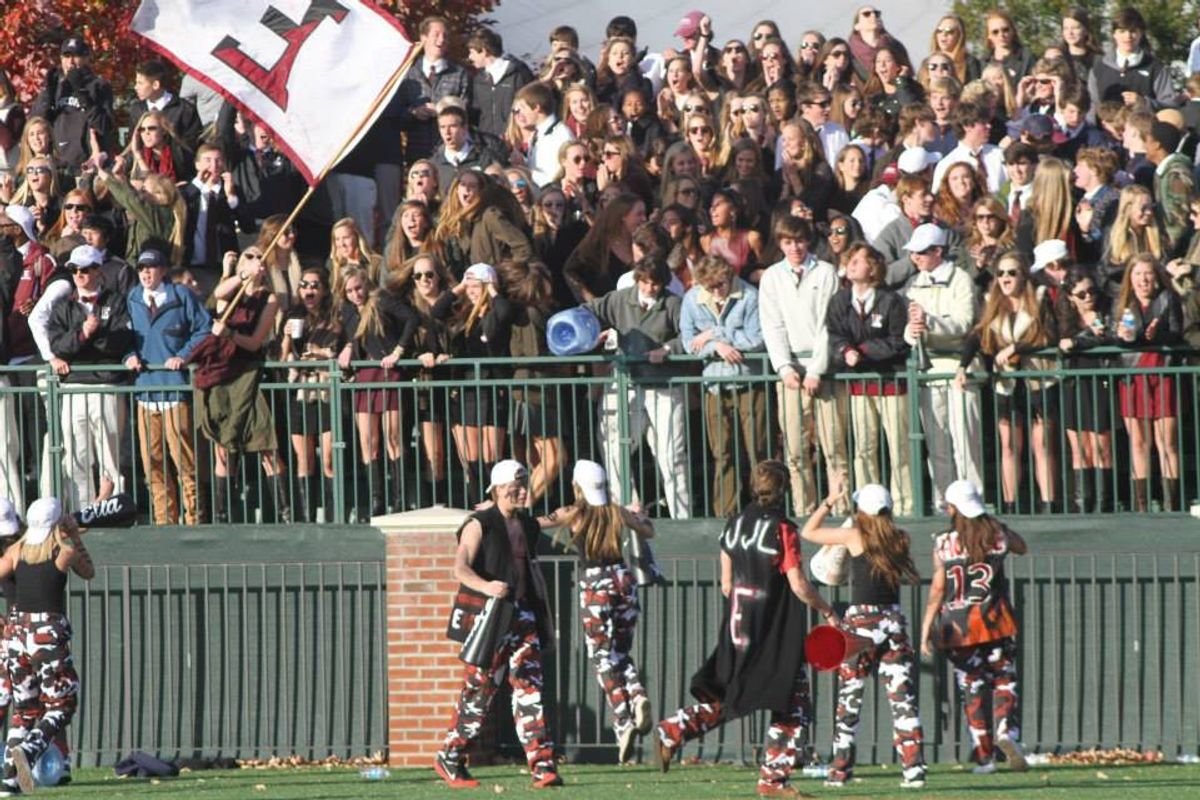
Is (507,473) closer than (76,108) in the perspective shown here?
Yes

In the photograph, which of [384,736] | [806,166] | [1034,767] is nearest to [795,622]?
[1034,767]

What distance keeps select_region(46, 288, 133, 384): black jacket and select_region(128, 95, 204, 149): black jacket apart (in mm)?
3319

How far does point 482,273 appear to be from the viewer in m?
20.5

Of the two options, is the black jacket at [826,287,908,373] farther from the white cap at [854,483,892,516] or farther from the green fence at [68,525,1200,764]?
the white cap at [854,483,892,516]

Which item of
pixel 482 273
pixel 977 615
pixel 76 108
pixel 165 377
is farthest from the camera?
pixel 76 108

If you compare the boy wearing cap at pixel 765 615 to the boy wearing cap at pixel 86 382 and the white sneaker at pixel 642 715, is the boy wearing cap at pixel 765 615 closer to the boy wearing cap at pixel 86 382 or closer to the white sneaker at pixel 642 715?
the white sneaker at pixel 642 715

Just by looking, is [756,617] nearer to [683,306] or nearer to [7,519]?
[683,306]

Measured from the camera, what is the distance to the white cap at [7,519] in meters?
19.2

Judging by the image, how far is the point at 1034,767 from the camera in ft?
63.9

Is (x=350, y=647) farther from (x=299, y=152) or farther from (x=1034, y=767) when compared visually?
(x=1034, y=767)

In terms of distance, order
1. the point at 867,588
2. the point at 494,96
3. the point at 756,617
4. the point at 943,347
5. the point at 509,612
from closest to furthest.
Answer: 1. the point at 756,617
2. the point at 509,612
3. the point at 867,588
4. the point at 943,347
5. the point at 494,96

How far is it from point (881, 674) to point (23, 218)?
7.36 meters

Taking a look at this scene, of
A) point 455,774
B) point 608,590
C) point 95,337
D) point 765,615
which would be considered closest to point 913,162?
point 608,590

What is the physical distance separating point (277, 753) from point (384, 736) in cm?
74
